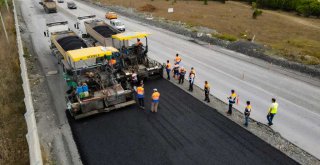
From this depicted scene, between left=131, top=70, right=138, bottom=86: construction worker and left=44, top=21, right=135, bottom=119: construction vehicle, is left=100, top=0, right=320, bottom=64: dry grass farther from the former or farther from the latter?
left=44, top=21, right=135, bottom=119: construction vehicle

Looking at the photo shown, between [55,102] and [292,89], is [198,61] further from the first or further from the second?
[55,102]

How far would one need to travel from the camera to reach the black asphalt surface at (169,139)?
10.4m

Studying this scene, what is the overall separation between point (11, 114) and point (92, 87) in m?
4.19

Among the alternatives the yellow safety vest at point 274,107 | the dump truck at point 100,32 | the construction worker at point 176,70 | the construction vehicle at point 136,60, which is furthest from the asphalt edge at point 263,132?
the dump truck at point 100,32

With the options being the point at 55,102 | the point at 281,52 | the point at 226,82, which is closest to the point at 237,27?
the point at 281,52

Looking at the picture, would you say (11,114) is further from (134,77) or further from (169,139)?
(169,139)

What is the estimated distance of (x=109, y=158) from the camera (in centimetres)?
1041

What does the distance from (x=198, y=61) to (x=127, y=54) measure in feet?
20.9

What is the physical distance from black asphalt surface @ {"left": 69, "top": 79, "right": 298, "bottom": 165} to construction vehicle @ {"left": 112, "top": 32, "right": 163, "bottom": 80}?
3416 millimetres

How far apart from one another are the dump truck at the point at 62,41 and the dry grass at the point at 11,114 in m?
2.97

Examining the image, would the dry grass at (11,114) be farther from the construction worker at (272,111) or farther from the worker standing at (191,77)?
the construction worker at (272,111)

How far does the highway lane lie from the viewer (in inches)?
496

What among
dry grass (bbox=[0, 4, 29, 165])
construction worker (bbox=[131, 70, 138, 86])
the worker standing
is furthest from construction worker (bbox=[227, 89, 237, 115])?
dry grass (bbox=[0, 4, 29, 165])

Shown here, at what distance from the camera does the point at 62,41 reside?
1916 cm
